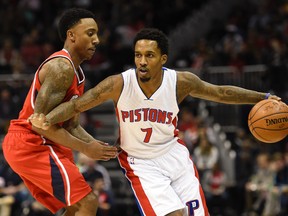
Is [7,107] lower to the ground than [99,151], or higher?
higher

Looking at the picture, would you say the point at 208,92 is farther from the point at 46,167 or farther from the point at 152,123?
the point at 46,167

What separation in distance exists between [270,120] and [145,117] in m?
1.15

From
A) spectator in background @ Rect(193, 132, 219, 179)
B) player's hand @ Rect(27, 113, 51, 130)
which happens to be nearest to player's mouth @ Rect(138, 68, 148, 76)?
player's hand @ Rect(27, 113, 51, 130)

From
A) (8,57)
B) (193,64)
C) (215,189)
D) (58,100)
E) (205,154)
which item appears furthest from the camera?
(8,57)

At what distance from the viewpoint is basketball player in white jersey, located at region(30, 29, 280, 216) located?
6020 mm

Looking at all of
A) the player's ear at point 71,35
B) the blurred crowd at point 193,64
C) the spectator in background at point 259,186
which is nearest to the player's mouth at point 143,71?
the player's ear at point 71,35

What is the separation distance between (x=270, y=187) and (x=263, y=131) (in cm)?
517

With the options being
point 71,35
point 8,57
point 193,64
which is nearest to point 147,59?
point 71,35

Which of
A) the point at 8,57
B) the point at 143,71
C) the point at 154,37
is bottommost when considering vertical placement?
the point at 143,71

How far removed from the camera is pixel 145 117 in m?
6.11

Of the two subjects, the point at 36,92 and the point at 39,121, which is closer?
the point at 39,121

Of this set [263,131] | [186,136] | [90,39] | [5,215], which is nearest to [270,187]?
[186,136]

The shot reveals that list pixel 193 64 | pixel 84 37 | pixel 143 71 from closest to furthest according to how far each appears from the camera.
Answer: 1. pixel 143 71
2. pixel 84 37
3. pixel 193 64

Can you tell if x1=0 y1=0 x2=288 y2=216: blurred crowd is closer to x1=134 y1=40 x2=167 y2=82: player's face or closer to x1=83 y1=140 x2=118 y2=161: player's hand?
x1=83 y1=140 x2=118 y2=161: player's hand
